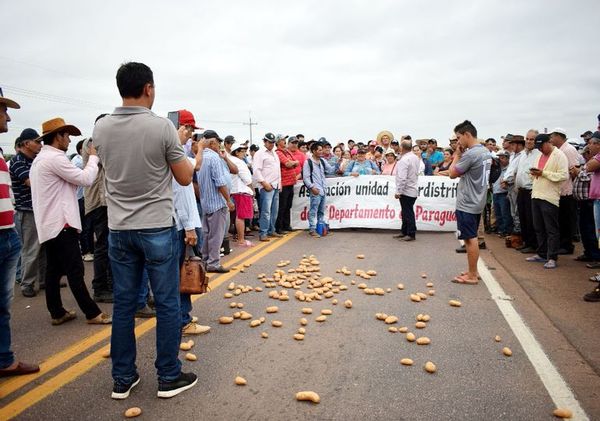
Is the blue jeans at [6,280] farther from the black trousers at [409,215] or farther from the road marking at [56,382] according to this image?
the black trousers at [409,215]

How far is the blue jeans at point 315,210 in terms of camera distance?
973 cm

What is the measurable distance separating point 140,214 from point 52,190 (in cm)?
206

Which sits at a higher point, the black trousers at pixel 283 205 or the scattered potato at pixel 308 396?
the black trousers at pixel 283 205

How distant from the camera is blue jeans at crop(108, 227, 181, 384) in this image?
2859 millimetres

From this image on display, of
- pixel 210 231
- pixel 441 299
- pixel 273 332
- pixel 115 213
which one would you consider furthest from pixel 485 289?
pixel 115 213

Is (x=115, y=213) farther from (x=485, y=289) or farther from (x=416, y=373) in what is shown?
(x=485, y=289)

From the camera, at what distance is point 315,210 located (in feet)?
32.2

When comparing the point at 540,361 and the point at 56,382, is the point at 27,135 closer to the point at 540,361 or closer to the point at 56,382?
the point at 56,382

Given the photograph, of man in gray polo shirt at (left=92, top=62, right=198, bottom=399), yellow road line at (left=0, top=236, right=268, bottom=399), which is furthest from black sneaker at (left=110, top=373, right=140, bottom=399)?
yellow road line at (left=0, top=236, right=268, bottom=399)

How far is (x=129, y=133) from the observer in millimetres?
2693

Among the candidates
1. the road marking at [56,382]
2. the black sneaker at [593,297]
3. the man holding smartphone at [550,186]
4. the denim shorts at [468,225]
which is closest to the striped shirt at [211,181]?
the road marking at [56,382]

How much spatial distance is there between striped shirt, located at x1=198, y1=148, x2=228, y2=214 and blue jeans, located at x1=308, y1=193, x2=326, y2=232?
391 centimetres

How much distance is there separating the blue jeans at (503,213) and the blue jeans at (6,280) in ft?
29.9

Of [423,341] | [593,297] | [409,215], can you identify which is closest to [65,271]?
[423,341]
